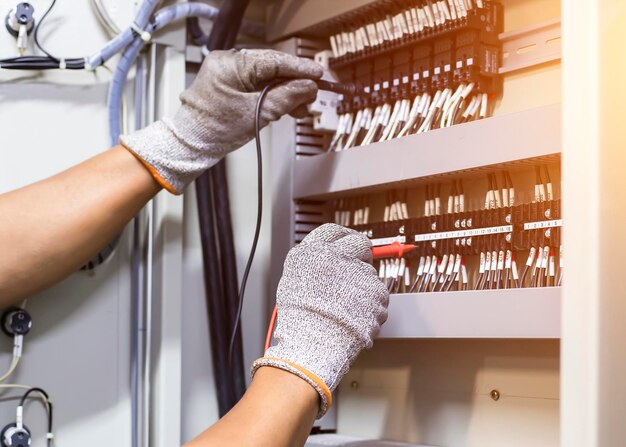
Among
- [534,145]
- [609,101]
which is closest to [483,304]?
[534,145]

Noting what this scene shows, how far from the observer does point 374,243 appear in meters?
1.60

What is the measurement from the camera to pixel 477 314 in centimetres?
135

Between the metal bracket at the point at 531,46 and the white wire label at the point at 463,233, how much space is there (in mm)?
275

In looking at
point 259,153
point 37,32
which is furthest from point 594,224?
point 37,32

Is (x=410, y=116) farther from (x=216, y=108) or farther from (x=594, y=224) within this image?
(x=594, y=224)

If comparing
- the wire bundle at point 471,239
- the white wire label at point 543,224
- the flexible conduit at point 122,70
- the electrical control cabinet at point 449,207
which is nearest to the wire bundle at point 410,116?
the electrical control cabinet at point 449,207

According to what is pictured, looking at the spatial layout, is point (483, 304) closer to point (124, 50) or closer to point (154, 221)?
point (154, 221)

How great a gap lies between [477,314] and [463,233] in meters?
0.16

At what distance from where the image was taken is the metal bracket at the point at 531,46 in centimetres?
139

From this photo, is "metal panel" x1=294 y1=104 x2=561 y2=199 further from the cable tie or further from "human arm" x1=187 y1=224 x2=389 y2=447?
the cable tie

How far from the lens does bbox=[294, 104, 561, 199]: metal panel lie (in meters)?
1.29

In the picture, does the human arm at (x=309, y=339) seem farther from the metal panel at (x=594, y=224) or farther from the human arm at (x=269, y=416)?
the metal panel at (x=594, y=224)

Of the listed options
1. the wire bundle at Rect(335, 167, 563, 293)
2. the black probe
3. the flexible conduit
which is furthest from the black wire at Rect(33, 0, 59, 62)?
the wire bundle at Rect(335, 167, 563, 293)

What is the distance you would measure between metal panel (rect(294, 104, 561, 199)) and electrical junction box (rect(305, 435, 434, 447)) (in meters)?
0.47
